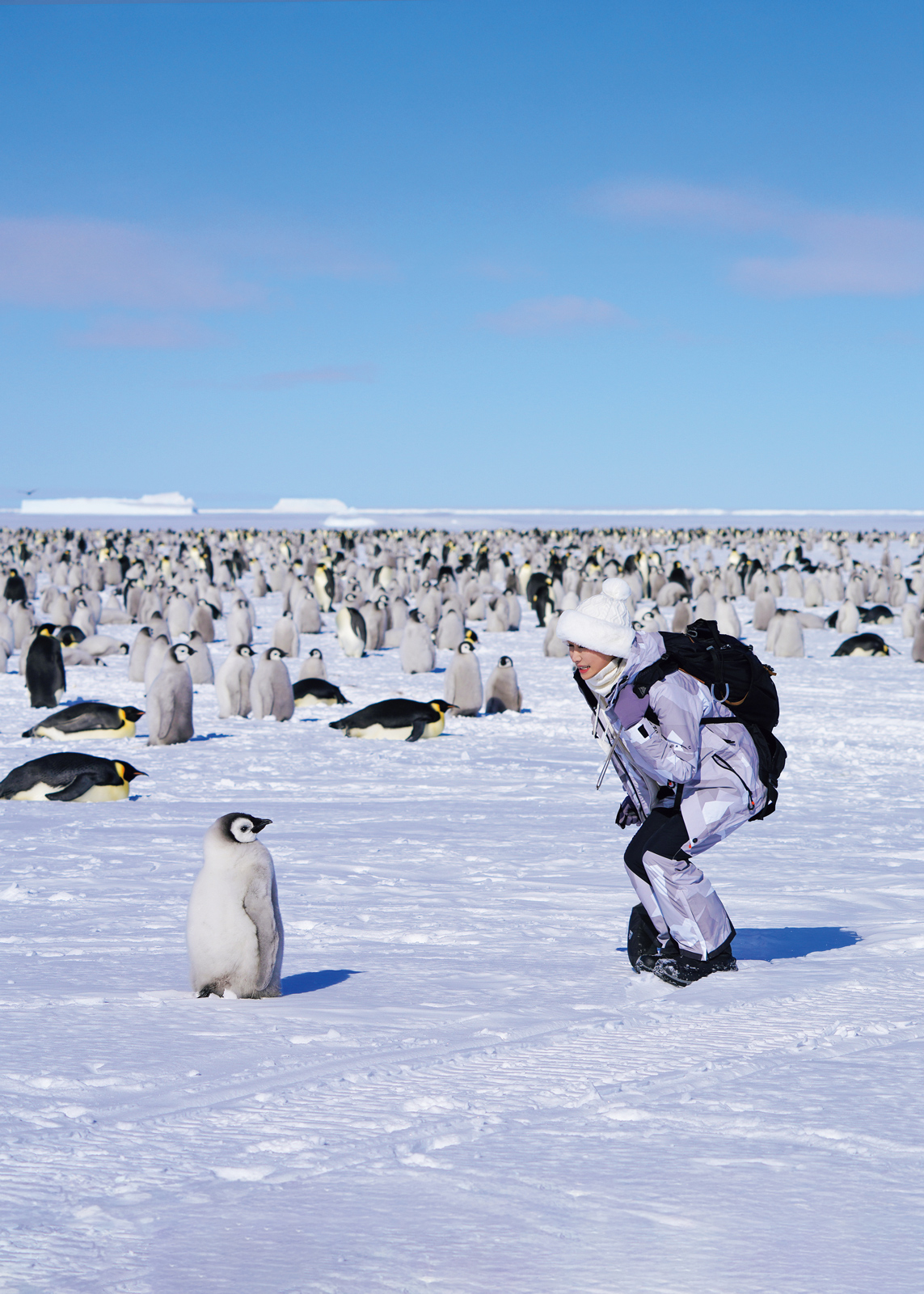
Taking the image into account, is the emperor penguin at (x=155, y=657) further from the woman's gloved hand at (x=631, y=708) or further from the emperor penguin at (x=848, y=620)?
the emperor penguin at (x=848, y=620)

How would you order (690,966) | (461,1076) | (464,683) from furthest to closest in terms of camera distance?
(464,683) < (690,966) < (461,1076)

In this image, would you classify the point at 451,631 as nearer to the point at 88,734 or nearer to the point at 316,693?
the point at 316,693

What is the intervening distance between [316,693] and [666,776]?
8.24 meters

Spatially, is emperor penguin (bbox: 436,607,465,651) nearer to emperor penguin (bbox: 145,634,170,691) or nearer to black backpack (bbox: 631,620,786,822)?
emperor penguin (bbox: 145,634,170,691)

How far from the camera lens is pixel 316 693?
11766mm

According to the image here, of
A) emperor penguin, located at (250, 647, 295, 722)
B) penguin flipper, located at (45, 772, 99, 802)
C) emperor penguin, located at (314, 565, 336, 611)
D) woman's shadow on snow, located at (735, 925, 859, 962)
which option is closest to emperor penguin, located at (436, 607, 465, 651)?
emperor penguin, located at (250, 647, 295, 722)

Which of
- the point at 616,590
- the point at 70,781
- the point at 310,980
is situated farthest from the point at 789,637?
the point at 310,980

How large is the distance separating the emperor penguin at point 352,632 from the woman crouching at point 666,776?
11.9 m

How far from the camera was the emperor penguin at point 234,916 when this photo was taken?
372cm

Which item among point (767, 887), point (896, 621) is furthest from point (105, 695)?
point (896, 621)

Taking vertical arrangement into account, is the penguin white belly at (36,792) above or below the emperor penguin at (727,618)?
below

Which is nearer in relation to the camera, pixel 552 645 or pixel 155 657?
pixel 155 657

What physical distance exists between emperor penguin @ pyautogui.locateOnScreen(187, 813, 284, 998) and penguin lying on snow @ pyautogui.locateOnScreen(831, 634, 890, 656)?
12952 millimetres

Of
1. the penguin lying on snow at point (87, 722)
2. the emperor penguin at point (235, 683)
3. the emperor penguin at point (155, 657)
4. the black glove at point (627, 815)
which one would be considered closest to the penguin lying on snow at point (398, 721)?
the emperor penguin at point (235, 683)
